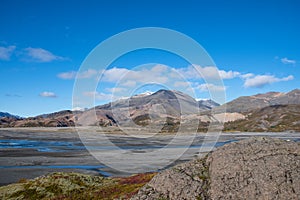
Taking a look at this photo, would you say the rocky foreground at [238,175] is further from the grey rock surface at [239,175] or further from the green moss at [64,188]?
the green moss at [64,188]

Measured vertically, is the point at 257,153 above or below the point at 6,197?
above

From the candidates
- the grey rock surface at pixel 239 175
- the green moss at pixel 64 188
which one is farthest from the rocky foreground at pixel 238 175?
the green moss at pixel 64 188

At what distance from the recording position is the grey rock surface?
12031mm

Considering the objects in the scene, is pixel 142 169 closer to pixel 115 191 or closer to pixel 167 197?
pixel 115 191

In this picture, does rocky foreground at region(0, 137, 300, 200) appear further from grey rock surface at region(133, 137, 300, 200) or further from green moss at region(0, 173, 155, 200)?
green moss at region(0, 173, 155, 200)

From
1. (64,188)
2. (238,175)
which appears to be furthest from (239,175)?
(64,188)

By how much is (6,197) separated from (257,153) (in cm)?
1608

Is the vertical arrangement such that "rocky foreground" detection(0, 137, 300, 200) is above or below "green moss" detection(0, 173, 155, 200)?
above

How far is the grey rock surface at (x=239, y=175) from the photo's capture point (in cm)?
1203

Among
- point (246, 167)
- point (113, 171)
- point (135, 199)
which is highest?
point (246, 167)

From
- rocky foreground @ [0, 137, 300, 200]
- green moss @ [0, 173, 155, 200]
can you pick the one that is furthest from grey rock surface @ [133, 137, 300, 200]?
green moss @ [0, 173, 155, 200]

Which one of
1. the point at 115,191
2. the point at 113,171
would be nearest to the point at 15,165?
the point at 113,171

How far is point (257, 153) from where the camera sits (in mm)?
13320

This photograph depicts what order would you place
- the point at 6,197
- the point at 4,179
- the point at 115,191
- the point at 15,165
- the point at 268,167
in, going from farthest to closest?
1. the point at 15,165
2. the point at 4,179
3. the point at 6,197
4. the point at 115,191
5. the point at 268,167
